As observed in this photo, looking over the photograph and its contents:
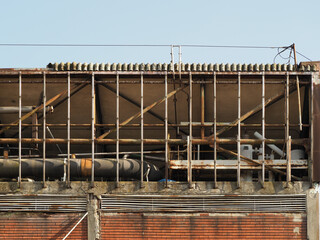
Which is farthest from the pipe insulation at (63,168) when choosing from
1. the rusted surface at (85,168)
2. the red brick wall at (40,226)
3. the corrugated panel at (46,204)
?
the red brick wall at (40,226)

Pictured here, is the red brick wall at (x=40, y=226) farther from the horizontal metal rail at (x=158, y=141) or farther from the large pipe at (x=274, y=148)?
the large pipe at (x=274, y=148)

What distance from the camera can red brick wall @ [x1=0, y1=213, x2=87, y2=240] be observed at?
61.3 ft

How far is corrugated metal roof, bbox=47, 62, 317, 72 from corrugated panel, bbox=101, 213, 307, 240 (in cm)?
507

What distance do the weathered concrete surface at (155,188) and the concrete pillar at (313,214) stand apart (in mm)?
279

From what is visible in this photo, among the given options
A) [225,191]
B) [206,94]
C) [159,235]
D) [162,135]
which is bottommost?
[159,235]

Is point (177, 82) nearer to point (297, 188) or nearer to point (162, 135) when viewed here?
point (162, 135)

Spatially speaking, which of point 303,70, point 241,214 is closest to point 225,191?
point 241,214

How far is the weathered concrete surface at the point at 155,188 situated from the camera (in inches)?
733

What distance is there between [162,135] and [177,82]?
3053 millimetres

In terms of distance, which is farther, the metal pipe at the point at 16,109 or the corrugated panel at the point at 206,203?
the metal pipe at the point at 16,109

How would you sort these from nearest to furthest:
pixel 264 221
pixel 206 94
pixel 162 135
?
pixel 264 221
pixel 206 94
pixel 162 135

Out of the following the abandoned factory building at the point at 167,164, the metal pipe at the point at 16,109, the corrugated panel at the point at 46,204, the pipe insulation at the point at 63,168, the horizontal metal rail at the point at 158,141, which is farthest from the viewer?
the metal pipe at the point at 16,109

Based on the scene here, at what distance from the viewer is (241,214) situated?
1858cm

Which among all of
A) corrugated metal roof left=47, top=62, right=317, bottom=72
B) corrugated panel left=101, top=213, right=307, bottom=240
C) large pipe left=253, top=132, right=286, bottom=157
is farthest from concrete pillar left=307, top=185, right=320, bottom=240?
corrugated metal roof left=47, top=62, right=317, bottom=72
